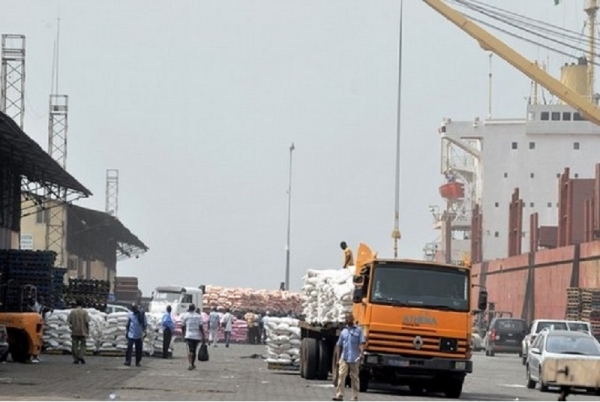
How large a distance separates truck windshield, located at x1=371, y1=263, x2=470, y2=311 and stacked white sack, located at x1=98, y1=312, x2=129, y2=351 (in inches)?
598

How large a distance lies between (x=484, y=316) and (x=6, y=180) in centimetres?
3213

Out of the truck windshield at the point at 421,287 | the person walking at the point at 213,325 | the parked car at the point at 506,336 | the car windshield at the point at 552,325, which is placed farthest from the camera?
the parked car at the point at 506,336

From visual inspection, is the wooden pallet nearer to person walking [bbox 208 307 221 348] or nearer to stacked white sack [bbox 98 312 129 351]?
stacked white sack [bbox 98 312 129 351]

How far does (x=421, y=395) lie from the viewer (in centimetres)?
2783

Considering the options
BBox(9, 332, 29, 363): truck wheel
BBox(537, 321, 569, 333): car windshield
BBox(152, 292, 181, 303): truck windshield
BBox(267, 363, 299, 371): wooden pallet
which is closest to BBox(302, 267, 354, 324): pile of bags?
BBox(267, 363, 299, 371): wooden pallet

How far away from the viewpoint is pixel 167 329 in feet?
134

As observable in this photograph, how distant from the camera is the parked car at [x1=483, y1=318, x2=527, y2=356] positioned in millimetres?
59406

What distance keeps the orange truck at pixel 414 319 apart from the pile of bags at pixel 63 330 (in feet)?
49.4

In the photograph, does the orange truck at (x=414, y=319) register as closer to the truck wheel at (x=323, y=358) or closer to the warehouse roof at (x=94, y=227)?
the truck wheel at (x=323, y=358)

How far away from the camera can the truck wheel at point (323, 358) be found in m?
31.3

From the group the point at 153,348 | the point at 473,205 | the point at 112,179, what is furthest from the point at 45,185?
the point at 112,179

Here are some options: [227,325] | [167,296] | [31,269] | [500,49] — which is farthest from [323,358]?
[500,49]

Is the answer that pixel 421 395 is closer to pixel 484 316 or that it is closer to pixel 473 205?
pixel 484 316

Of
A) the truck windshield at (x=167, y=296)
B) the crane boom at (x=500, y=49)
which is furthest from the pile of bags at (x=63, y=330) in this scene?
the crane boom at (x=500, y=49)
